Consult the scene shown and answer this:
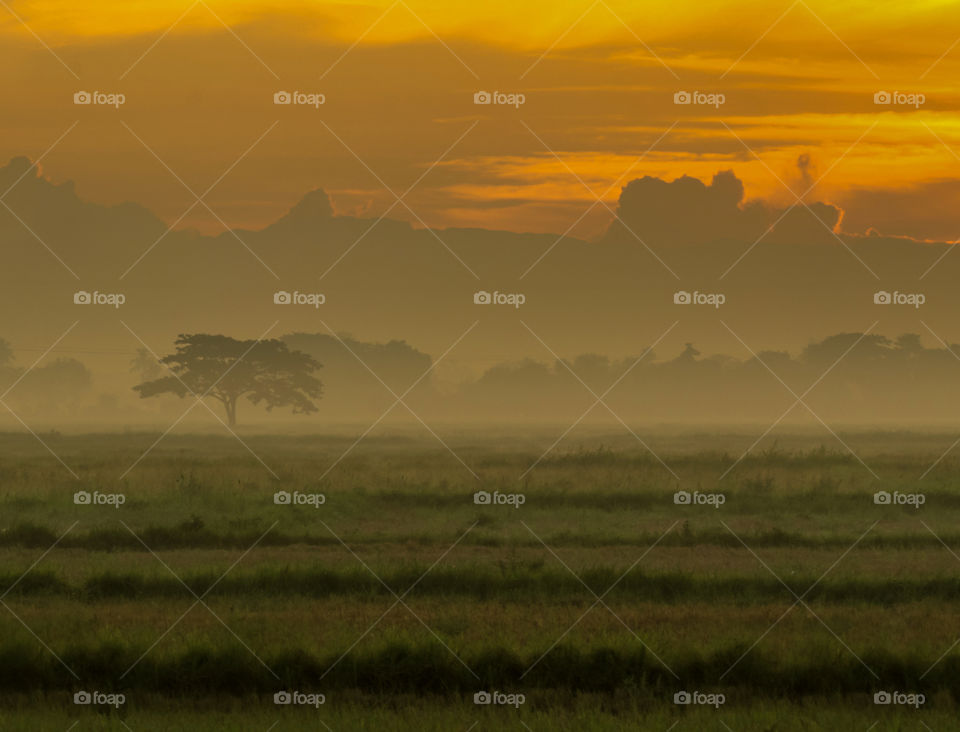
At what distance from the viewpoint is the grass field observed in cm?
1391

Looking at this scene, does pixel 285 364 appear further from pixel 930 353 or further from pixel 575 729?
pixel 930 353

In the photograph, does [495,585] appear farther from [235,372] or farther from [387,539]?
[235,372]

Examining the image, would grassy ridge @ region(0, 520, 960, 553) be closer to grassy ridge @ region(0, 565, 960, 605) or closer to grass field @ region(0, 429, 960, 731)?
grass field @ region(0, 429, 960, 731)

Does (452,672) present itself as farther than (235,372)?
No

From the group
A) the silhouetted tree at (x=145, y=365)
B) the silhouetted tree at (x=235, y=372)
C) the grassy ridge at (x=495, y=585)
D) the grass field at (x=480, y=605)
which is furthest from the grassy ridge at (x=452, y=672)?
the silhouetted tree at (x=145, y=365)

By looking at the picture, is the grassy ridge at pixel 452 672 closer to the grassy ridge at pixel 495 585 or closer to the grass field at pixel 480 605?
the grass field at pixel 480 605

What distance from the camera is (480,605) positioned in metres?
18.9

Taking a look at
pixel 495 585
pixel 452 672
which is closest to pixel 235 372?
pixel 495 585

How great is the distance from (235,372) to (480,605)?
87.0 m

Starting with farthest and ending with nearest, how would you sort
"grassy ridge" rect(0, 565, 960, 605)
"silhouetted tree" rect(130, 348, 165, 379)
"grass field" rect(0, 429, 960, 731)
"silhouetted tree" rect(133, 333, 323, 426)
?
"silhouetted tree" rect(130, 348, 165, 379), "silhouetted tree" rect(133, 333, 323, 426), "grassy ridge" rect(0, 565, 960, 605), "grass field" rect(0, 429, 960, 731)

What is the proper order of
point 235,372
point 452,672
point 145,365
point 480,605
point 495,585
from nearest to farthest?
1. point 452,672
2. point 480,605
3. point 495,585
4. point 235,372
5. point 145,365

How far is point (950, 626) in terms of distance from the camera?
1725cm

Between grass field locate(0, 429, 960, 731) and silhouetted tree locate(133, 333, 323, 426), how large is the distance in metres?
65.4

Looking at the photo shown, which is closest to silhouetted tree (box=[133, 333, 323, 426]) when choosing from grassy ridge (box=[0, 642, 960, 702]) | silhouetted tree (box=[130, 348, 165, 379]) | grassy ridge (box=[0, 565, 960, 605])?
silhouetted tree (box=[130, 348, 165, 379])
